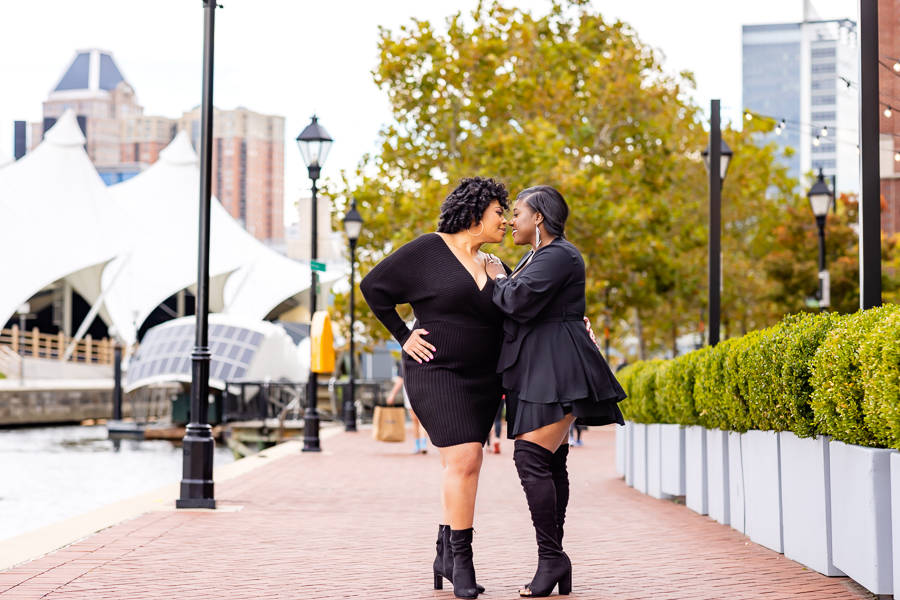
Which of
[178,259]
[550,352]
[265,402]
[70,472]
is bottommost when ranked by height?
[70,472]

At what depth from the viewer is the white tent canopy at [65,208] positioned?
61.5m

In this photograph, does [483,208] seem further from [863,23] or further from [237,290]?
[237,290]

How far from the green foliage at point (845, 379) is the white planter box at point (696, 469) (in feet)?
10.4

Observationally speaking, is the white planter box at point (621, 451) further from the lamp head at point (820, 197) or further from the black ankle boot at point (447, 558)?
the lamp head at point (820, 197)

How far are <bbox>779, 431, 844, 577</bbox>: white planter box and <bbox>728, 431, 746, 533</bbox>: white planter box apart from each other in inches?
39.6

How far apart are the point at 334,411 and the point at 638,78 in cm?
1253

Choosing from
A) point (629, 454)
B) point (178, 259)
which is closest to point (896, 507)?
point (629, 454)

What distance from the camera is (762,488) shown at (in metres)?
6.51

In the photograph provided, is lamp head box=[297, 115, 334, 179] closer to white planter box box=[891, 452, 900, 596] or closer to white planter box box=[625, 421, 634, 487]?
white planter box box=[625, 421, 634, 487]

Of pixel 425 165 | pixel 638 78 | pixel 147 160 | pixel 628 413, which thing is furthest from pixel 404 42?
pixel 147 160

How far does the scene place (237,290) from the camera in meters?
70.5

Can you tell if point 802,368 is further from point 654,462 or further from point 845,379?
point 654,462

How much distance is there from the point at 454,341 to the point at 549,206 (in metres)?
0.78

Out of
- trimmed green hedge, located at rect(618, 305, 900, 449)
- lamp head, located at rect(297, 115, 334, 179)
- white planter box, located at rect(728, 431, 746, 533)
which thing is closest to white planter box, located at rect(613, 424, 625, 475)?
trimmed green hedge, located at rect(618, 305, 900, 449)
